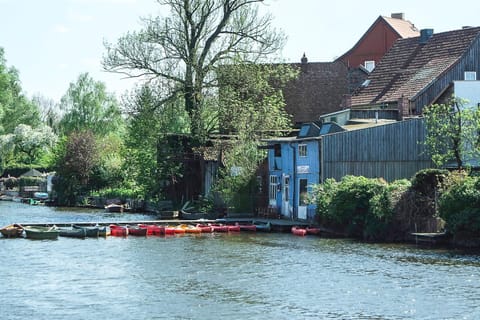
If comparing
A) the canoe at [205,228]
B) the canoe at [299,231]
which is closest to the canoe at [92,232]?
the canoe at [205,228]

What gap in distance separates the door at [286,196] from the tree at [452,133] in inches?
367

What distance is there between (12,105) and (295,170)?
208ft

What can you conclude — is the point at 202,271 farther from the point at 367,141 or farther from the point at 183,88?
the point at 183,88

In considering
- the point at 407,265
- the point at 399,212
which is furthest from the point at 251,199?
the point at 407,265

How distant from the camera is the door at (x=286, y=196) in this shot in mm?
54094

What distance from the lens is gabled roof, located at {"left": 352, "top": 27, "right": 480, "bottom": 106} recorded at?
61688 millimetres

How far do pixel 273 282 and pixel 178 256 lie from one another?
804 centimetres

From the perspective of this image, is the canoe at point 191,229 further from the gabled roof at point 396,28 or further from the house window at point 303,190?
the gabled roof at point 396,28

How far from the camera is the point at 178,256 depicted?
39250 millimetres

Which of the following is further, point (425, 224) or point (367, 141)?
point (367, 141)

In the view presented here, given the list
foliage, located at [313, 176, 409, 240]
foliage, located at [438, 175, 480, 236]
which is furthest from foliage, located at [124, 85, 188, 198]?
foliage, located at [438, 175, 480, 236]

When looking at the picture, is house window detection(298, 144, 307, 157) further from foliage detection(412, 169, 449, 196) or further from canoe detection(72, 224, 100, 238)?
canoe detection(72, 224, 100, 238)

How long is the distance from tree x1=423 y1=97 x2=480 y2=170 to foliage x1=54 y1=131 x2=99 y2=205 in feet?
141

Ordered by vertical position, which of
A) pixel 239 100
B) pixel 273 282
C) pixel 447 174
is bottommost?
pixel 273 282
